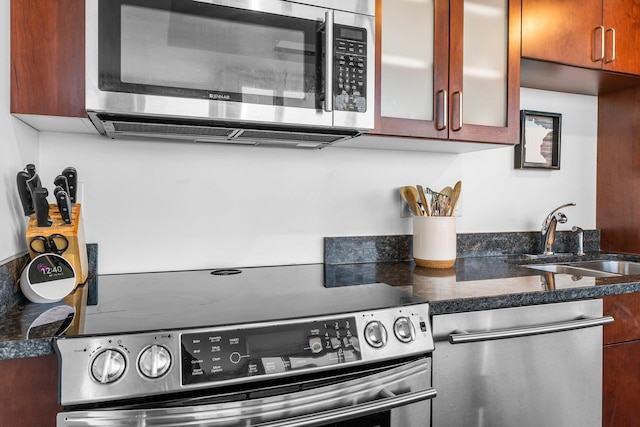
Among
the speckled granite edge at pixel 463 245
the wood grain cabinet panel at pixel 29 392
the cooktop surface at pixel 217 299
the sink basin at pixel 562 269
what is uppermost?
the speckled granite edge at pixel 463 245

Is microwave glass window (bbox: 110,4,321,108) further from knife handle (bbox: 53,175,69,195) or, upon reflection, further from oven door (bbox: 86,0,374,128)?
knife handle (bbox: 53,175,69,195)

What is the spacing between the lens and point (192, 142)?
5.14 feet

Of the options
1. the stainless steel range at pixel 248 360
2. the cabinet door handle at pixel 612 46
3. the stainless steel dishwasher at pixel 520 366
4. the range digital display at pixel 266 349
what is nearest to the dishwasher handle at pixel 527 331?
the stainless steel dishwasher at pixel 520 366

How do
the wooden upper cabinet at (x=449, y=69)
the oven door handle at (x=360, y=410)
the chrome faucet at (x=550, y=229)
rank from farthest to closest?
the chrome faucet at (x=550, y=229) < the wooden upper cabinet at (x=449, y=69) < the oven door handle at (x=360, y=410)

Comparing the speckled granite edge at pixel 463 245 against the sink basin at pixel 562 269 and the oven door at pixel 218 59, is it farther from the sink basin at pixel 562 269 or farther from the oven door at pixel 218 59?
the oven door at pixel 218 59

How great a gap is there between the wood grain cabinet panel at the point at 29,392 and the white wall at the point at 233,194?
37 centimetres

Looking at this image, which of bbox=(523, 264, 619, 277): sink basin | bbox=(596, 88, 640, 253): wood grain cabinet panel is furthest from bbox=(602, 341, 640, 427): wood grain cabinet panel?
bbox=(596, 88, 640, 253): wood grain cabinet panel

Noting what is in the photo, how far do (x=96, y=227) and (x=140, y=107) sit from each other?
0.57 meters

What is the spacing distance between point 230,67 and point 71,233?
25.1 inches

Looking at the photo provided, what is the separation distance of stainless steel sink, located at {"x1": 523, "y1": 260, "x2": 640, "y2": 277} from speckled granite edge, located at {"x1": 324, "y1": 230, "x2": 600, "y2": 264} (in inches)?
4.9

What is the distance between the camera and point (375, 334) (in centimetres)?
103

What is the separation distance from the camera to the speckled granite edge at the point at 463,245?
1774mm

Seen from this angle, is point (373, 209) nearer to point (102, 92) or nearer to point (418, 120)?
point (418, 120)

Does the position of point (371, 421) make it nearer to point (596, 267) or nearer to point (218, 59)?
point (218, 59)
